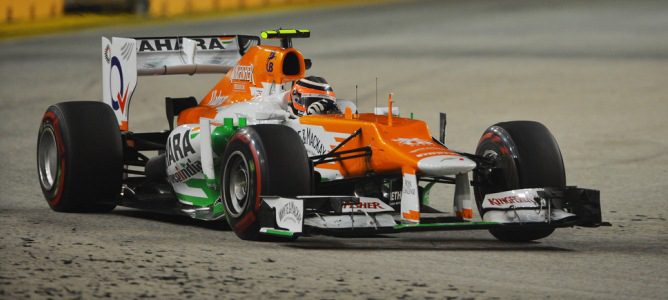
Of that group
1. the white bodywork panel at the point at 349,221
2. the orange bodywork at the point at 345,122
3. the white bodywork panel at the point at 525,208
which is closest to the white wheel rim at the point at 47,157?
the orange bodywork at the point at 345,122

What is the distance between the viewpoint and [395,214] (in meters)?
10.7

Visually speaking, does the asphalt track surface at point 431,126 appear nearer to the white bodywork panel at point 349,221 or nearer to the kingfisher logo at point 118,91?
the white bodywork panel at point 349,221

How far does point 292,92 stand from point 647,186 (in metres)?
4.56

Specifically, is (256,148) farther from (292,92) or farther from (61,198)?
(61,198)

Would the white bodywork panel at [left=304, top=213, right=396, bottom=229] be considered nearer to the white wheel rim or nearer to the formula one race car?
the formula one race car

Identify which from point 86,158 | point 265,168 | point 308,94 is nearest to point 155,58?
point 86,158

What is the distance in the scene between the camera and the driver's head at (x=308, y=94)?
37.9ft

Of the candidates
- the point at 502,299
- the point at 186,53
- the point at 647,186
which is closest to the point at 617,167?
the point at 647,186

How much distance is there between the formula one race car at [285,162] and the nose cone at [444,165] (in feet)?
0.03

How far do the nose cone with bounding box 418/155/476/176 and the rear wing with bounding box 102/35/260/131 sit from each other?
399cm

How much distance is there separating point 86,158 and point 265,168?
2.47 metres

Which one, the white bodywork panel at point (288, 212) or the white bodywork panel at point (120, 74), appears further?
the white bodywork panel at point (120, 74)

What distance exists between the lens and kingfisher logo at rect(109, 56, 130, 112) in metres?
13.2

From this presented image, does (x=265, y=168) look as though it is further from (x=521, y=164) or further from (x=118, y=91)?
(x=118, y=91)
